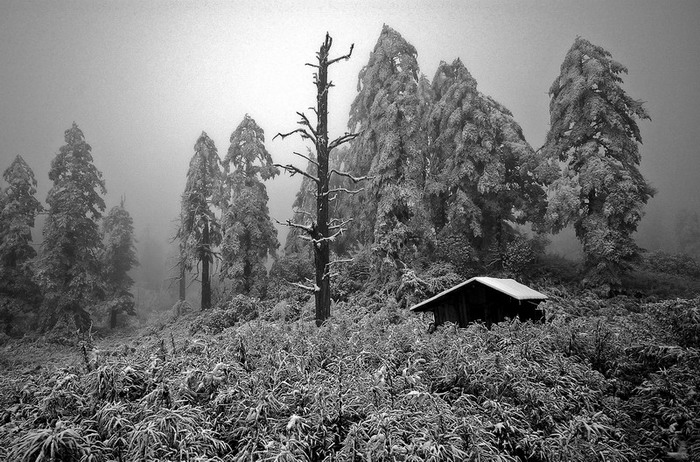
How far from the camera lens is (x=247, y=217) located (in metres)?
22.6

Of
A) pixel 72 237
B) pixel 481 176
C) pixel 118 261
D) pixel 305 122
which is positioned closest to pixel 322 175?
pixel 305 122

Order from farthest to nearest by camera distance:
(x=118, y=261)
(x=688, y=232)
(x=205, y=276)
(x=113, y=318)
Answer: (x=688, y=232) < (x=118, y=261) < (x=113, y=318) < (x=205, y=276)

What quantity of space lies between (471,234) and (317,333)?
1488cm

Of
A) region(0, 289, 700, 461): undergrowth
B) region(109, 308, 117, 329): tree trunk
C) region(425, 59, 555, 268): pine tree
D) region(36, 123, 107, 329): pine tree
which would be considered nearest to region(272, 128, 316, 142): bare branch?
region(0, 289, 700, 461): undergrowth

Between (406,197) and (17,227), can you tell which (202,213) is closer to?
(17,227)

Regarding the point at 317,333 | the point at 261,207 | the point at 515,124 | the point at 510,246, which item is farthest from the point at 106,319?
the point at 515,124

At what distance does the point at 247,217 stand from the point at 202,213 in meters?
5.08

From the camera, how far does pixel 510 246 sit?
1930cm

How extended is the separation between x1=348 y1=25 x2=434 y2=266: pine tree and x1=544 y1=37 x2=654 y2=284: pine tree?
7137 mm

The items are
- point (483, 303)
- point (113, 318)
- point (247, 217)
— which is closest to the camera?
point (483, 303)

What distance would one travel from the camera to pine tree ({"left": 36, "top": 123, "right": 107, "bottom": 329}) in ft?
75.0

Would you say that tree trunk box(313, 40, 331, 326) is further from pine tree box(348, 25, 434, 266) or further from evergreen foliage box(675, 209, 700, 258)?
evergreen foliage box(675, 209, 700, 258)

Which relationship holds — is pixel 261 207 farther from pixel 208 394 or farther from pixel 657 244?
pixel 657 244

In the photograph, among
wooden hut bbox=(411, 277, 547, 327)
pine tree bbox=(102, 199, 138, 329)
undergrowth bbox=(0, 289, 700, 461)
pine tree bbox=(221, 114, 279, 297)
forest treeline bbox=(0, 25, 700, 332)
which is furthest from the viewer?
pine tree bbox=(102, 199, 138, 329)
